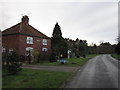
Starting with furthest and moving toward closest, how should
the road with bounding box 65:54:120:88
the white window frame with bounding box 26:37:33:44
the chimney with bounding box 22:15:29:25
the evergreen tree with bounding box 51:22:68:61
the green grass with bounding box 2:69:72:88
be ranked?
Answer: 1. the evergreen tree with bounding box 51:22:68:61
2. the chimney with bounding box 22:15:29:25
3. the white window frame with bounding box 26:37:33:44
4. the road with bounding box 65:54:120:88
5. the green grass with bounding box 2:69:72:88

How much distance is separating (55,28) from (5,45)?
2987 centimetres

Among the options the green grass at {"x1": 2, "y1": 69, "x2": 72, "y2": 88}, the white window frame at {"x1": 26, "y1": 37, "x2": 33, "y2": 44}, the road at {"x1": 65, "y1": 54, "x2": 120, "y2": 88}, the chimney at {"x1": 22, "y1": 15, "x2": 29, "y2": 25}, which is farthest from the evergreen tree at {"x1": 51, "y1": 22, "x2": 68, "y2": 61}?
the green grass at {"x1": 2, "y1": 69, "x2": 72, "y2": 88}

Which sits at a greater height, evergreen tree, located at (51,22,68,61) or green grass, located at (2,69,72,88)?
evergreen tree, located at (51,22,68,61)

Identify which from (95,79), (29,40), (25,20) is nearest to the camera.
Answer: (95,79)

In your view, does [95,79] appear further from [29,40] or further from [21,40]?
[29,40]

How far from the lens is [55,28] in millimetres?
53531

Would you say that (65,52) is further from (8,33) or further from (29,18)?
(8,33)

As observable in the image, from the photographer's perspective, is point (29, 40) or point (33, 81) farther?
point (29, 40)

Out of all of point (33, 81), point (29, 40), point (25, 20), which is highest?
point (25, 20)

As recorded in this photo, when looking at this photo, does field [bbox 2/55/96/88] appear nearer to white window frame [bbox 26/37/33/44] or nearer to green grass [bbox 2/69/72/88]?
green grass [bbox 2/69/72/88]

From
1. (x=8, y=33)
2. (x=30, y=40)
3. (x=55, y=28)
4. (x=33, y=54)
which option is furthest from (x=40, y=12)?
(x=55, y=28)

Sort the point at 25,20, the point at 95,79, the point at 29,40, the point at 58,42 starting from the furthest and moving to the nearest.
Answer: the point at 58,42
the point at 25,20
the point at 29,40
the point at 95,79

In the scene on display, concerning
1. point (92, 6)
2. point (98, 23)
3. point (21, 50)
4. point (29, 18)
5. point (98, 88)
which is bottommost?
point (98, 88)

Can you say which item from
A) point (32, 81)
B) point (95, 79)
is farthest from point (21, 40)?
point (95, 79)
